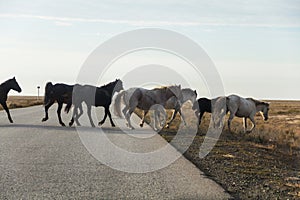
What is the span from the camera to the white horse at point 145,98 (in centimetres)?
2158

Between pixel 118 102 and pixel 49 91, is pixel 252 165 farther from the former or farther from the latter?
pixel 49 91

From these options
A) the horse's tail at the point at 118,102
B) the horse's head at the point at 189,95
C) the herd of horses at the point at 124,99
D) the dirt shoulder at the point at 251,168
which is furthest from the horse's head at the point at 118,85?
the dirt shoulder at the point at 251,168

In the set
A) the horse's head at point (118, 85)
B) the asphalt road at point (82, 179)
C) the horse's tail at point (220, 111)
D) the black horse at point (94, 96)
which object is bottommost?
the asphalt road at point (82, 179)

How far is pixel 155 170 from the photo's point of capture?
1008cm

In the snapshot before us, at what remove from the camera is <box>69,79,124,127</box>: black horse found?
21828mm

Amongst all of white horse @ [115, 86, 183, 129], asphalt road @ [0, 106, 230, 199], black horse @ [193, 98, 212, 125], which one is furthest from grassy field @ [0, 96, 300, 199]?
black horse @ [193, 98, 212, 125]

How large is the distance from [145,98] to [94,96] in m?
2.33

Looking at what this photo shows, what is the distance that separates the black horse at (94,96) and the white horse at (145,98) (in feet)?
→ 1.90

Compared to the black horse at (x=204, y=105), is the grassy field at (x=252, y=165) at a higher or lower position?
lower

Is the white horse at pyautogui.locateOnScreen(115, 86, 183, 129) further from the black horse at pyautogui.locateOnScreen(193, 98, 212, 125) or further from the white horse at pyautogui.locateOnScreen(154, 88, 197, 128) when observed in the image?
the black horse at pyautogui.locateOnScreen(193, 98, 212, 125)

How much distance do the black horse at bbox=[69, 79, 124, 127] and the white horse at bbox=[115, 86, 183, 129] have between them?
0.58m

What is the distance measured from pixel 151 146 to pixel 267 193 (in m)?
6.42

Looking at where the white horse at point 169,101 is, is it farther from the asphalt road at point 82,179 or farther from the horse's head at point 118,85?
the asphalt road at point 82,179

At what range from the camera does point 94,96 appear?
72.7ft
